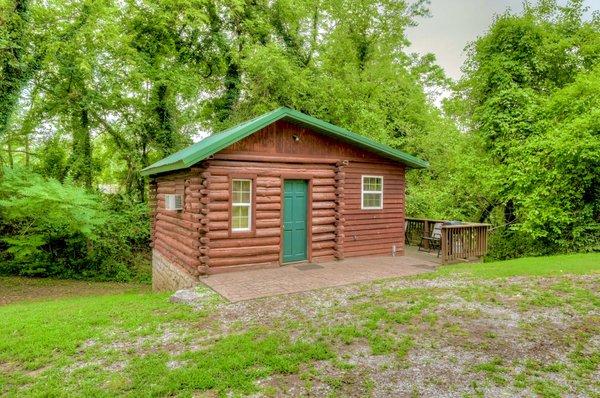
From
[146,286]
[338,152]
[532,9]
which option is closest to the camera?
[338,152]

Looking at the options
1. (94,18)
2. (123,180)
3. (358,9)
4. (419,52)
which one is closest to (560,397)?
(94,18)

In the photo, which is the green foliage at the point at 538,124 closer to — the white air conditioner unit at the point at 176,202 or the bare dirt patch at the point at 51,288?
the white air conditioner unit at the point at 176,202

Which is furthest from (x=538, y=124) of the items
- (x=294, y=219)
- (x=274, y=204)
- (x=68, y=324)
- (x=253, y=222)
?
(x=68, y=324)

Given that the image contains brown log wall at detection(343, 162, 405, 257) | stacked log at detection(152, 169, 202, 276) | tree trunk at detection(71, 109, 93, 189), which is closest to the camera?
stacked log at detection(152, 169, 202, 276)

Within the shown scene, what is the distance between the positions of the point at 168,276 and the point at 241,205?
3.80 meters

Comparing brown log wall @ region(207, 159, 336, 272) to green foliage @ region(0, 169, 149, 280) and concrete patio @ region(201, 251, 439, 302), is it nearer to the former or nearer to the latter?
concrete patio @ region(201, 251, 439, 302)

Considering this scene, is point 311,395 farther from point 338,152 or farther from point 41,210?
point 41,210

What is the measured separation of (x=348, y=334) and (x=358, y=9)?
23027mm

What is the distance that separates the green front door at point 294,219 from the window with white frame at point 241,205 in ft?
3.53

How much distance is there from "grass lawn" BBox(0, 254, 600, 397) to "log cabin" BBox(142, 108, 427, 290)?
236 centimetres

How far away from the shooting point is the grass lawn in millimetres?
4113

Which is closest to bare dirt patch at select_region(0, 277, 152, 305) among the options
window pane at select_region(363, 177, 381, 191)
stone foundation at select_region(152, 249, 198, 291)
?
stone foundation at select_region(152, 249, 198, 291)

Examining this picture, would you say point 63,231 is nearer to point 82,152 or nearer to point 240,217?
point 82,152

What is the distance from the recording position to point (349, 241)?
11.5m
